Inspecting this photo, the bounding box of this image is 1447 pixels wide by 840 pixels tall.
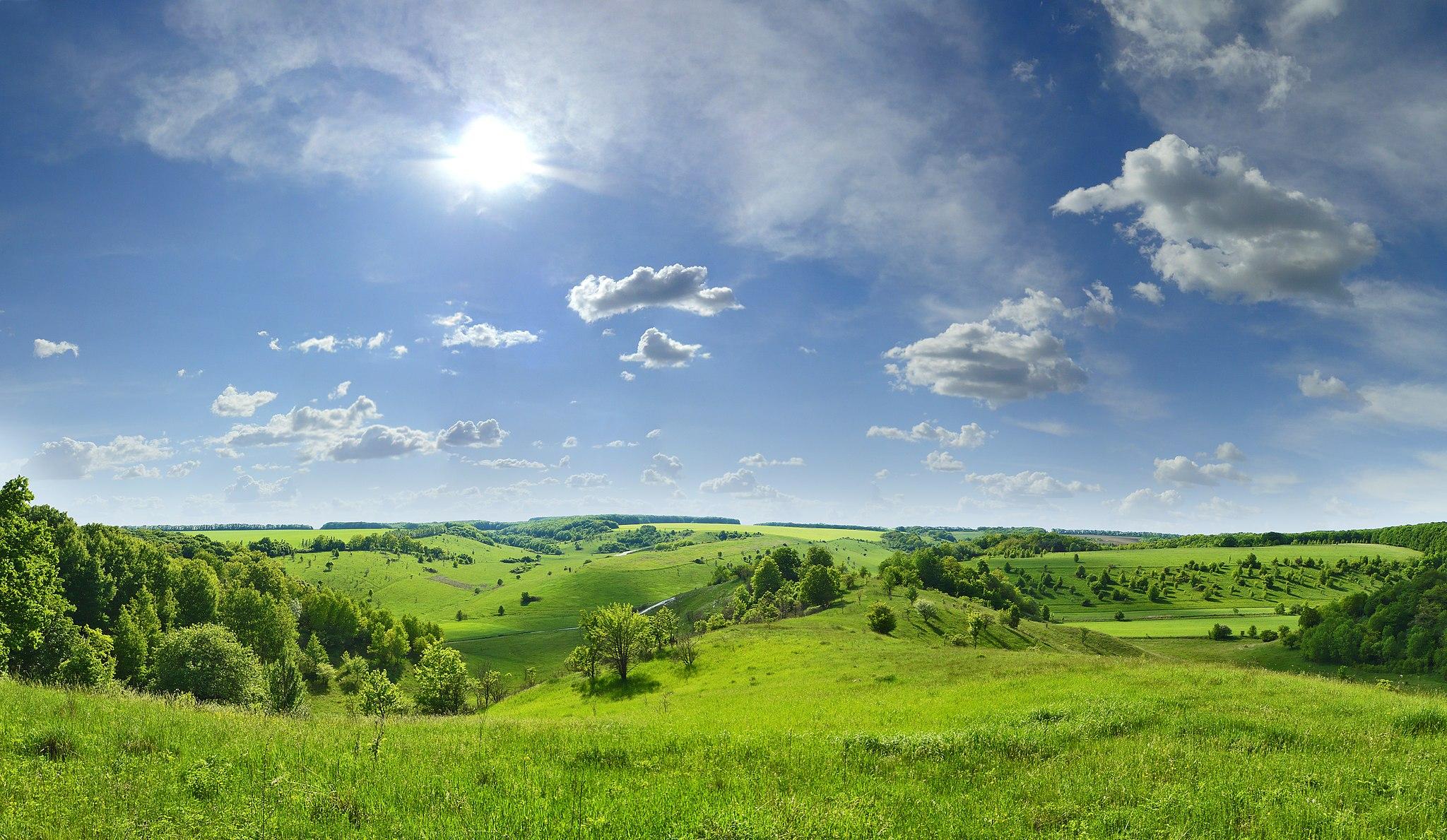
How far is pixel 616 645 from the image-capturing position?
86.6 m

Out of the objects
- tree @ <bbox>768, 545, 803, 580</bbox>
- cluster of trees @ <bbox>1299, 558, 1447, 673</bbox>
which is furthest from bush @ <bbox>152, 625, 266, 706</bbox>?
cluster of trees @ <bbox>1299, 558, 1447, 673</bbox>

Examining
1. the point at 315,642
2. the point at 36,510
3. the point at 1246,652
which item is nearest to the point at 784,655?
the point at 315,642

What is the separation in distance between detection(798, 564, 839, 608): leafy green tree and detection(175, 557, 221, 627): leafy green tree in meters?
123

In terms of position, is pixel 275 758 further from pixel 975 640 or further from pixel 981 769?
pixel 975 640

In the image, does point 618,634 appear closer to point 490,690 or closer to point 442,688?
point 442,688

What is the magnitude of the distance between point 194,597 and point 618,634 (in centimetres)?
10223

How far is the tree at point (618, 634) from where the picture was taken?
8581 cm

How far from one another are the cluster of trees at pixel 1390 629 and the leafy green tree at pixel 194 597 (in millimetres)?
267243

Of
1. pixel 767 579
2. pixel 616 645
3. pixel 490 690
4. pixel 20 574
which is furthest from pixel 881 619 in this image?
pixel 20 574

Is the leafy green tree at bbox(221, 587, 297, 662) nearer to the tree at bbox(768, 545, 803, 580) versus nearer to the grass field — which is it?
the tree at bbox(768, 545, 803, 580)

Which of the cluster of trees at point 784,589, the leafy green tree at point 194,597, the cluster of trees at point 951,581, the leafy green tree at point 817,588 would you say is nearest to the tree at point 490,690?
the cluster of trees at point 784,589

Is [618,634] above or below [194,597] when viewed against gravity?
above

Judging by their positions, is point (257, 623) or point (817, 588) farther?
point (817, 588)

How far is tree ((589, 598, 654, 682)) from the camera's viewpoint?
3378 inches
